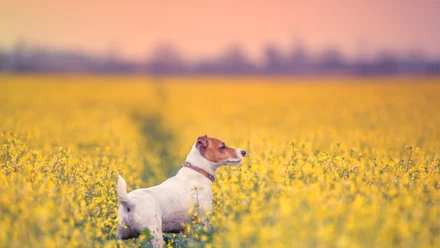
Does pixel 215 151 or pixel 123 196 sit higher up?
pixel 215 151

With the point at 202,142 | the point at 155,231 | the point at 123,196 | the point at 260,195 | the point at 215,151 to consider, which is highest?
the point at 202,142

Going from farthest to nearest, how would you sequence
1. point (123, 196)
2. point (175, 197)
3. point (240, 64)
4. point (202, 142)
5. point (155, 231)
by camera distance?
point (240, 64) → point (202, 142) → point (175, 197) → point (155, 231) → point (123, 196)

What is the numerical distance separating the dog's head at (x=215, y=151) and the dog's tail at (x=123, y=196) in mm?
1700

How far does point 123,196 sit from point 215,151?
1.96 metres

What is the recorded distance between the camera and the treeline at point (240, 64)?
68.1 m

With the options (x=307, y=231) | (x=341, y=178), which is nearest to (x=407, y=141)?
(x=341, y=178)

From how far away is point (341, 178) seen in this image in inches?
285

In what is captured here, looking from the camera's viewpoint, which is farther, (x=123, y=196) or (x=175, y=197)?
(x=175, y=197)

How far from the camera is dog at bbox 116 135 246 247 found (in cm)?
676

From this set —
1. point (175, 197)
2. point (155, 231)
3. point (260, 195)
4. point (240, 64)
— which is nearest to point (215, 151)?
point (175, 197)

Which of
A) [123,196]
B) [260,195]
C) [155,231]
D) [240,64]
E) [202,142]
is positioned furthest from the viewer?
[240,64]

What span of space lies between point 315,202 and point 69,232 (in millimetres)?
2874

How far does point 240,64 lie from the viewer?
76812 mm

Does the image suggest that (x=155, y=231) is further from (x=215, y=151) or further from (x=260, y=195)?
(x=215, y=151)
